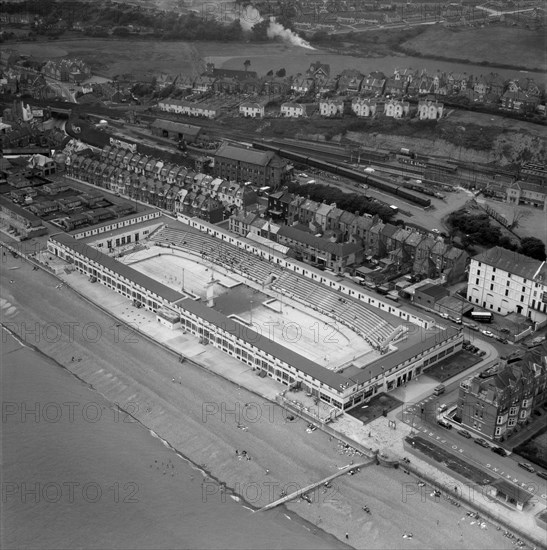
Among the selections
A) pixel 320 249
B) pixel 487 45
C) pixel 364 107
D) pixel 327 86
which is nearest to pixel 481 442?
pixel 320 249

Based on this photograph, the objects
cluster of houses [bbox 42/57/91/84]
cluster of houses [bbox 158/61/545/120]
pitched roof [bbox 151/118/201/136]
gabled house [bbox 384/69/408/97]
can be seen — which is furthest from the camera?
cluster of houses [bbox 42/57/91/84]

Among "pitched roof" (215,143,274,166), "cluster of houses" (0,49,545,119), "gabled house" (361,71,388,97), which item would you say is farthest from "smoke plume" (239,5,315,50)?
"pitched roof" (215,143,274,166)

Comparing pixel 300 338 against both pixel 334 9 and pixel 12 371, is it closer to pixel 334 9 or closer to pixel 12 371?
pixel 12 371

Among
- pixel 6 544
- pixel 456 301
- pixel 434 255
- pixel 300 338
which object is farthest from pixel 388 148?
pixel 6 544

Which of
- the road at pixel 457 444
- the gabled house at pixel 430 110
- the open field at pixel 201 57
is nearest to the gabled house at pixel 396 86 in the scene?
the gabled house at pixel 430 110

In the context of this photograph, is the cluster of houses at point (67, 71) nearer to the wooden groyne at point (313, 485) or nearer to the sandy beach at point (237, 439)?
the sandy beach at point (237, 439)

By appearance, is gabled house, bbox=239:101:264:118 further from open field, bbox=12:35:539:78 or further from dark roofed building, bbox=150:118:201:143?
open field, bbox=12:35:539:78
